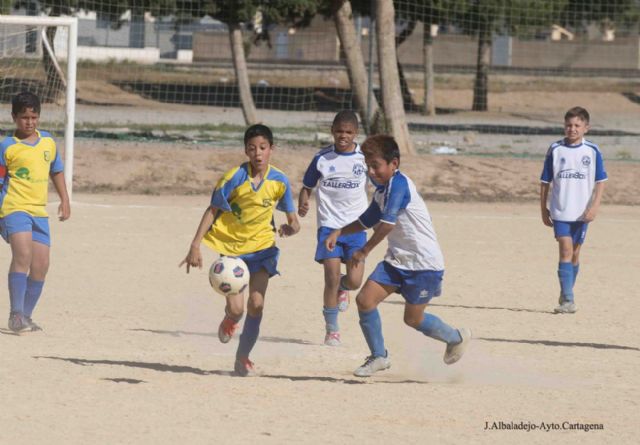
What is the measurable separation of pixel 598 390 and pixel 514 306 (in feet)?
9.99

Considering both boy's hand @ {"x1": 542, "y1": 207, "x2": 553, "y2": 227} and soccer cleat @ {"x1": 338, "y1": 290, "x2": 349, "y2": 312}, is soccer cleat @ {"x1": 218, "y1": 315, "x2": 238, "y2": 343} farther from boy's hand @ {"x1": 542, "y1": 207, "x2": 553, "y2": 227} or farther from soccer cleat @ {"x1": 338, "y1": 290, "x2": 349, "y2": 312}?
boy's hand @ {"x1": 542, "y1": 207, "x2": 553, "y2": 227}

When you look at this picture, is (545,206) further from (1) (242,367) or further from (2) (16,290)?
(2) (16,290)

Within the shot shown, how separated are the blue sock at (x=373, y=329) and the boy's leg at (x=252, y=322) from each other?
0.63 m

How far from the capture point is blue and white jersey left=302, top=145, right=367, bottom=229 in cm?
882

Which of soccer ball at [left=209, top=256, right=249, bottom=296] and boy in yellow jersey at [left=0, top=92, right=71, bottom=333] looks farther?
boy in yellow jersey at [left=0, top=92, right=71, bottom=333]

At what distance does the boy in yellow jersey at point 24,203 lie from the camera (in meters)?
8.38

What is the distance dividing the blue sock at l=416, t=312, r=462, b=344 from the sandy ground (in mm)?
287

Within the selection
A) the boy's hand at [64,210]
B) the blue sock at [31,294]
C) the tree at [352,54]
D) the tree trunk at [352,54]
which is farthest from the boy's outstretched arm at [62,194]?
the tree trunk at [352,54]

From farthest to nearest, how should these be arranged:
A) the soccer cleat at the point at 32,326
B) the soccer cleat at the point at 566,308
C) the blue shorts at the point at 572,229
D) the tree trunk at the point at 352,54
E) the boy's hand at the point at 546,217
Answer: the tree trunk at the point at 352,54
the boy's hand at the point at 546,217
the blue shorts at the point at 572,229
the soccer cleat at the point at 566,308
the soccer cleat at the point at 32,326

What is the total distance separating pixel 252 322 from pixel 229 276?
1.29 ft

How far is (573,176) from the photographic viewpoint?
32.8 ft

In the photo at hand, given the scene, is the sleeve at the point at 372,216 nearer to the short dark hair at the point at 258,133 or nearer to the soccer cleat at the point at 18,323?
the short dark hair at the point at 258,133

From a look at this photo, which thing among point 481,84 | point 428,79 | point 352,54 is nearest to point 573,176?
point 352,54

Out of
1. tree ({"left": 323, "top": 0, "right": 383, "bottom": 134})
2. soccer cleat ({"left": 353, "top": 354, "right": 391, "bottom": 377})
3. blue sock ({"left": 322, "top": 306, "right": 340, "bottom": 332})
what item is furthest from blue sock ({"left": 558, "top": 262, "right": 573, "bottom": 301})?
tree ({"left": 323, "top": 0, "right": 383, "bottom": 134})
